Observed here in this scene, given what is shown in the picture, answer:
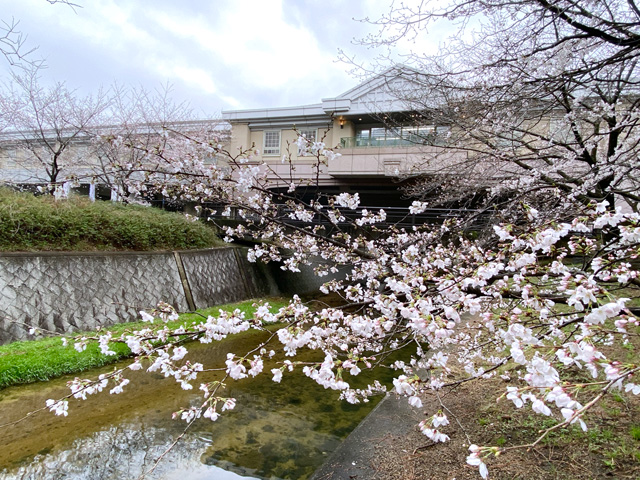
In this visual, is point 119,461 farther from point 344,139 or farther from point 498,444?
point 344,139

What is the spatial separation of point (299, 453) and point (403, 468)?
1452mm

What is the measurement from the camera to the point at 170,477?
3533 mm

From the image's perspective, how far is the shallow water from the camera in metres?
3.63

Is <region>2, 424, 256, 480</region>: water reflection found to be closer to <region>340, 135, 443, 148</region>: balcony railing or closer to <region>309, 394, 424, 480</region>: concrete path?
<region>309, 394, 424, 480</region>: concrete path

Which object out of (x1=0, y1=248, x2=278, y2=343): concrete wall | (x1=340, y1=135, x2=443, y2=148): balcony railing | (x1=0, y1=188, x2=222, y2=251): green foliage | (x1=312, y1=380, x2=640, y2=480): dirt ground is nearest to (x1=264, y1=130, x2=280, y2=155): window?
(x1=340, y1=135, x2=443, y2=148): balcony railing

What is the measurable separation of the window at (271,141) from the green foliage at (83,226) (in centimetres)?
922

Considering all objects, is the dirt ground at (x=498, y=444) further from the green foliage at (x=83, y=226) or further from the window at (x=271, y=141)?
the window at (x=271, y=141)

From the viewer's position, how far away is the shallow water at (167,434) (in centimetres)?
363

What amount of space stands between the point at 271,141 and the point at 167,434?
17.4m

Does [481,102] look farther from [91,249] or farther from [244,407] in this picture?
[91,249]

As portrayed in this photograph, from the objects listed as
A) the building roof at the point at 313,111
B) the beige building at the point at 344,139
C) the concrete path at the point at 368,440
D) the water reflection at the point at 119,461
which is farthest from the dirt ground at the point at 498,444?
the building roof at the point at 313,111

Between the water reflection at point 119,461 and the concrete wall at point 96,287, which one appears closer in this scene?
the water reflection at point 119,461

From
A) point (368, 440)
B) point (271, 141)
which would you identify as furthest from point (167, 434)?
point (271, 141)

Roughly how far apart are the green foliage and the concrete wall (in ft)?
1.51
